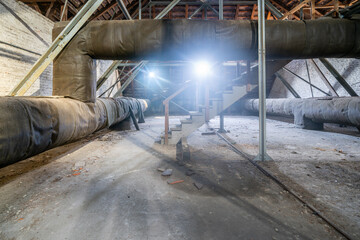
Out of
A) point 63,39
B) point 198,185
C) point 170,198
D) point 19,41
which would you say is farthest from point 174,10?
point 170,198

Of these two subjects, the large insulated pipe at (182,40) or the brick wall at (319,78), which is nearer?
the large insulated pipe at (182,40)

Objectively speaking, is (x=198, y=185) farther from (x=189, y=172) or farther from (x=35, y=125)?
(x=35, y=125)

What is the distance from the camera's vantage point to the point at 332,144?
3961 mm

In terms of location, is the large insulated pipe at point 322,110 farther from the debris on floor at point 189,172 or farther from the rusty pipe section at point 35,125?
the rusty pipe section at point 35,125

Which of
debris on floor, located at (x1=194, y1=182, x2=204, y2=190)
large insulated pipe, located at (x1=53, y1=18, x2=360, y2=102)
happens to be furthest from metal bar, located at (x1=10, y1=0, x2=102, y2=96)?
debris on floor, located at (x1=194, y1=182, x2=204, y2=190)

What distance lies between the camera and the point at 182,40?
321 cm

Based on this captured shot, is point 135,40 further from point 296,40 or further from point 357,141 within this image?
point 357,141

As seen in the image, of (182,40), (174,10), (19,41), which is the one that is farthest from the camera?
(174,10)

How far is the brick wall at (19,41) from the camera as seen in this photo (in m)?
4.38

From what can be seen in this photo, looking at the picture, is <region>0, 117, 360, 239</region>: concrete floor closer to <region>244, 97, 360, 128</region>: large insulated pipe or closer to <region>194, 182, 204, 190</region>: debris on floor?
<region>194, 182, 204, 190</region>: debris on floor

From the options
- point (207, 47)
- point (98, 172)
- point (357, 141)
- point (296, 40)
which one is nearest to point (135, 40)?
point (207, 47)

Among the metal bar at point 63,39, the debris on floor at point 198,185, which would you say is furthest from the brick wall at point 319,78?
the metal bar at point 63,39

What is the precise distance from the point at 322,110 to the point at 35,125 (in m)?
6.36

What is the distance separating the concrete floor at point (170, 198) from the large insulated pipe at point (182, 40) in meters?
1.50
